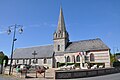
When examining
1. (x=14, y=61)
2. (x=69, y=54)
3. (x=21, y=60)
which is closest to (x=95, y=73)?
(x=69, y=54)

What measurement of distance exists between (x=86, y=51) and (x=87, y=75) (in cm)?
2367

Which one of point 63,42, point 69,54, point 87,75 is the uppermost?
point 63,42

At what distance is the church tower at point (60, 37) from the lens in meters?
48.8

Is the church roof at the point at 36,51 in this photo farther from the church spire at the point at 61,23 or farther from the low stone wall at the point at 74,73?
the low stone wall at the point at 74,73

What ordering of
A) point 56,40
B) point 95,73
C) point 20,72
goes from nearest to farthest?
1. point 20,72
2. point 95,73
3. point 56,40

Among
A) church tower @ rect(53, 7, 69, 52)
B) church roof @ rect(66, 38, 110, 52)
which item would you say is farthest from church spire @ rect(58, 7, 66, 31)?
church roof @ rect(66, 38, 110, 52)

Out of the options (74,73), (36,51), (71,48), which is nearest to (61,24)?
(71,48)

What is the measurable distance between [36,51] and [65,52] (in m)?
14.1

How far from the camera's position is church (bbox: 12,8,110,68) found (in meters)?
40.8

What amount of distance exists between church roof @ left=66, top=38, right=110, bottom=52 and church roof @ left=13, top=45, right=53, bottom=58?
8051mm

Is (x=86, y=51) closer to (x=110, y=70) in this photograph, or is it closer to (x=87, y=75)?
(x=110, y=70)

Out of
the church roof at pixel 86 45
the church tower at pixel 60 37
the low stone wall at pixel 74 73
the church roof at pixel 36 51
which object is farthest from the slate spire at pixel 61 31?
the low stone wall at pixel 74 73

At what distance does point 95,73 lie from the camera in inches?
825

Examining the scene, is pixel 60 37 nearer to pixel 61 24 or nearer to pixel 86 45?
pixel 61 24
